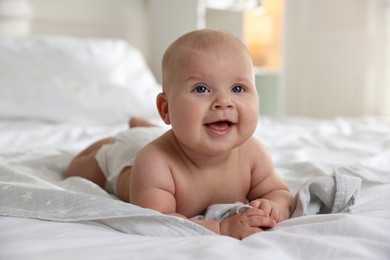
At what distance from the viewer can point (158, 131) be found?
1229 millimetres

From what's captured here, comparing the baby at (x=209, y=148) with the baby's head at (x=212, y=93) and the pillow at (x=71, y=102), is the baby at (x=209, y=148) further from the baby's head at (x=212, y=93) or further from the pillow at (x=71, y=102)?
the pillow at (x=71, y=102)

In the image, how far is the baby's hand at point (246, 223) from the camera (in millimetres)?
726

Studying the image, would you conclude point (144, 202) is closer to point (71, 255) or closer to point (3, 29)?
point (71, 255)

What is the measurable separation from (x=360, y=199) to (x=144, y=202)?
0.38m

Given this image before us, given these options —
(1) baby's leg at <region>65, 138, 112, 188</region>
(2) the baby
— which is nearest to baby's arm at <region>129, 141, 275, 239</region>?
(2) the baby

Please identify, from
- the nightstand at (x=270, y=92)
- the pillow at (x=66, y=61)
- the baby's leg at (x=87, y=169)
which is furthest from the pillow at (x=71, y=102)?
the nightstand at (x=270, y=92)

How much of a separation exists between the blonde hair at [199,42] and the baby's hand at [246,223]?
27 centimetres

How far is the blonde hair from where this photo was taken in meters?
0.84

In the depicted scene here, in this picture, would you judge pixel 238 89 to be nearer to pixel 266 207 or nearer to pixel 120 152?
pixel 266 207

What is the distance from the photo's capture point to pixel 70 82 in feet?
6.66

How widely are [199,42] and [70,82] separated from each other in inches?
51.0

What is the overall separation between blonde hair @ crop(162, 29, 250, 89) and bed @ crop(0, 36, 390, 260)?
0.27 meters

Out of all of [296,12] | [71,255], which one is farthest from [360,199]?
[296,12]

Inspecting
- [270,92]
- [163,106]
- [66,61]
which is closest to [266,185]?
[163,106]
